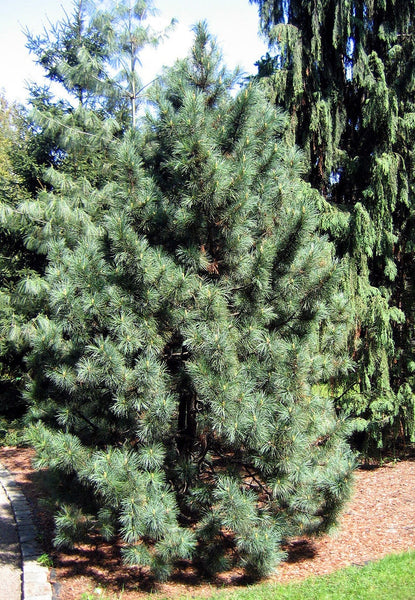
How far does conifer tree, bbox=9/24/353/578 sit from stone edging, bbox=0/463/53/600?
49 centimetres

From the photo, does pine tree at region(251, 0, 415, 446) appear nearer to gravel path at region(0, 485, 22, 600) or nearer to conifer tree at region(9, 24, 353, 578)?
conifer tree at region(9, 24, 353, 578)

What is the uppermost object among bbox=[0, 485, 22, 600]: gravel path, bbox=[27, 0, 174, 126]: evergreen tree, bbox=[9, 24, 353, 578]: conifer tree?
bbox=[27, 0, 174, 126]: evergreen tree

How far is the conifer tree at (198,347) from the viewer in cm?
380

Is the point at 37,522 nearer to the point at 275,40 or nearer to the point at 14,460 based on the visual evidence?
the point at 14,460

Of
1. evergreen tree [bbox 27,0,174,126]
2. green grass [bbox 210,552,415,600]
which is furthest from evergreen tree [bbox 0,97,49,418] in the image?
green grass [bbox 210,552,415,600]

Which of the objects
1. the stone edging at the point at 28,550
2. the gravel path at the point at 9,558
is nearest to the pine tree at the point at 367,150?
the stone edging at the point at 28,550

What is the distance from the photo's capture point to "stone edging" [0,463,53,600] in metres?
4.14

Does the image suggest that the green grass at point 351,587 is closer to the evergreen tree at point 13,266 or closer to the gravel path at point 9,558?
the gravel path at point 9,558

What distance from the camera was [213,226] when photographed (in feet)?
13.8

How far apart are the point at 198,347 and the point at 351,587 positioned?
2.17m

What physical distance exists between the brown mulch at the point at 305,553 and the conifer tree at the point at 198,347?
26 centimetres

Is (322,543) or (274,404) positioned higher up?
(274,404)

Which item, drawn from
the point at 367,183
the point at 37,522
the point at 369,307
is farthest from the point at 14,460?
the point at 367,183

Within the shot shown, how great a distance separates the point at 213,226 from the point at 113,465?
2.00 meters
